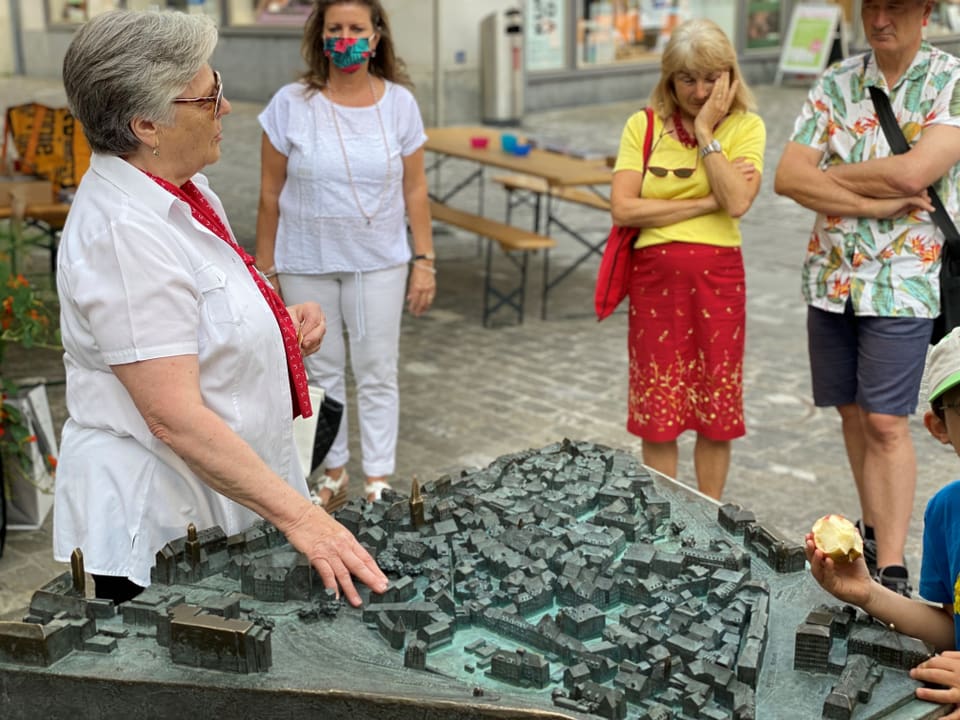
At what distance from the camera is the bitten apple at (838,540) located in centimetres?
205

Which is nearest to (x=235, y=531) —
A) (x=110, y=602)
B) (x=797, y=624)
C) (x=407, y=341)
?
(x=110, y=602)

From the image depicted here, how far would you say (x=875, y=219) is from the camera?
12.4 feet

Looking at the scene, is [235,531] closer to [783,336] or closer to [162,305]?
[162,305]

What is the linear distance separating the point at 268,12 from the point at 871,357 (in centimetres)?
1397

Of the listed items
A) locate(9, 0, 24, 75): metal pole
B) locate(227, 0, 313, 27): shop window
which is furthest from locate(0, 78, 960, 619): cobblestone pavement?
locate(9, 0, 24, 75): metal pole

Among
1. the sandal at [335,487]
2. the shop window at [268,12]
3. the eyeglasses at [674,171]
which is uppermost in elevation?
the shop window at [268,12]

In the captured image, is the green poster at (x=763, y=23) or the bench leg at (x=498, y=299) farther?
the green poster at (x=763, y=23)

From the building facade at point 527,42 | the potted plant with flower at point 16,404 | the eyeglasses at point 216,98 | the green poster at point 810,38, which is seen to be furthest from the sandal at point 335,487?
the green poster at point 810,38

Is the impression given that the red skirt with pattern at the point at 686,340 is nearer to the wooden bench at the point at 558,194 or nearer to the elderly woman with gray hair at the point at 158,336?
the elderly woman with gray hair at the point at 158,336

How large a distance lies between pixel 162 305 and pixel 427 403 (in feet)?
13.1

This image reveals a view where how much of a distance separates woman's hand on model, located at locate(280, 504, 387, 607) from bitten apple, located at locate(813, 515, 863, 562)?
2.68 feet

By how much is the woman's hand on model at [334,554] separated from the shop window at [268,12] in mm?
14310

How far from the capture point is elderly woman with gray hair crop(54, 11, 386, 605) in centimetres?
229

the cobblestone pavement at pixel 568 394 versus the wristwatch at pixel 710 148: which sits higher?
Result: the wristwatch at pixel 710 148
